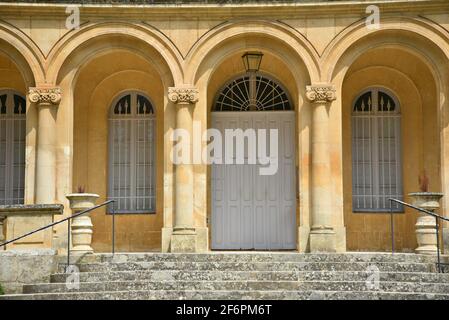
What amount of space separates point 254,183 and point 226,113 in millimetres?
1738

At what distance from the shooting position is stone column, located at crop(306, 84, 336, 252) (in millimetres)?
16359

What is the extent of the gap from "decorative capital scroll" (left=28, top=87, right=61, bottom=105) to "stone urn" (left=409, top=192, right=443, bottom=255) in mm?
7519

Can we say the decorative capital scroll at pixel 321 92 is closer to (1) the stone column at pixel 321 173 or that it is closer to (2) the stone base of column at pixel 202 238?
(1) the stone column at pixel 321 173

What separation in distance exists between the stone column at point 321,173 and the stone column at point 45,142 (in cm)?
534

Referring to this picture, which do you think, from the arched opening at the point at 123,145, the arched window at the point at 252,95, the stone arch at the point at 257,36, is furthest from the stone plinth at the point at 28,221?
the arched window at the point at 252,95

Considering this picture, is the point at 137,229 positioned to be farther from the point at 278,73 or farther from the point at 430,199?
the point at 430,199

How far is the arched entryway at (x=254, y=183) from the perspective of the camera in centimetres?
1825

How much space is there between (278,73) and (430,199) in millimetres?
5043

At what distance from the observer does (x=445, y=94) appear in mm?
16656

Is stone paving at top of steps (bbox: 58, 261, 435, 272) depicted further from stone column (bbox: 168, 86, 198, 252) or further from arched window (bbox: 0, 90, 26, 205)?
arched window (bbox: 0, 90, 26, 205)

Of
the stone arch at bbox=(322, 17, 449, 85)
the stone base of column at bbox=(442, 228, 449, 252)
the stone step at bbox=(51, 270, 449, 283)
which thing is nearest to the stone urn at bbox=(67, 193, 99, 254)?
the stone step at bbox=(51, 270, 449, 283)

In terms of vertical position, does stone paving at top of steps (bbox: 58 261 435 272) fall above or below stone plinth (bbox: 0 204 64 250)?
below
